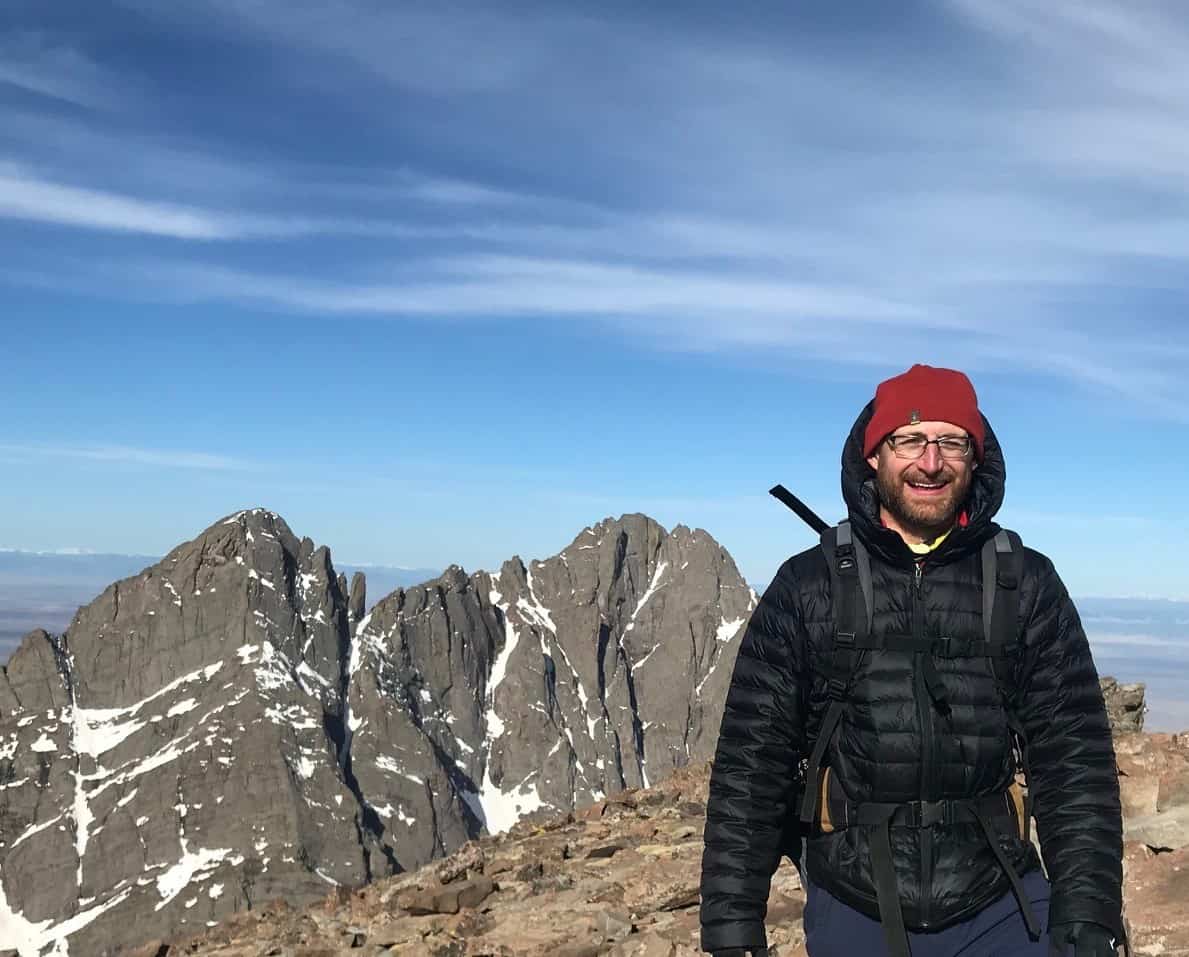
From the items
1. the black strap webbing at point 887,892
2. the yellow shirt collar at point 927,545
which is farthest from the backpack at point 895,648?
the yellow shirt collar at point 927,545

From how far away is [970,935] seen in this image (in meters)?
6.03

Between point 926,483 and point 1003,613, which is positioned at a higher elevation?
point 926,483

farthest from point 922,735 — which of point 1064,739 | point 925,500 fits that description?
point 925,500

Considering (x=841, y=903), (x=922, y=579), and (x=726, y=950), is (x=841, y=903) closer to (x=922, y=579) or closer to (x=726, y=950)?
(x=726, y=950)

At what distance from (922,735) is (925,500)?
4.26 ft

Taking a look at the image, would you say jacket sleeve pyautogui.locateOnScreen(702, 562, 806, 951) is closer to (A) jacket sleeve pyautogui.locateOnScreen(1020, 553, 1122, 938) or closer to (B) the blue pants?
(B) the blue pants

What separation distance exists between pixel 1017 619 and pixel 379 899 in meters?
14.2

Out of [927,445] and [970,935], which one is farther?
[927,445]

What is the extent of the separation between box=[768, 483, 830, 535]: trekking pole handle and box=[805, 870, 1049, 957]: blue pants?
2.20 meters

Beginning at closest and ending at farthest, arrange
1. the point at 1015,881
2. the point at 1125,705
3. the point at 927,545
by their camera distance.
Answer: the point at 1015,881 → the point at 927,545 → the point at 1125,705

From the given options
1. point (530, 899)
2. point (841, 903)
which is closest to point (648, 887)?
point (530, 899)

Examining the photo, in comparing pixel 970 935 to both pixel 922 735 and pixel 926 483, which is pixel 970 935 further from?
pixel 926 483

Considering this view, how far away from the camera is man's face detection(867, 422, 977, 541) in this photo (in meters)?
6.27

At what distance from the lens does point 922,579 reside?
6.28m
